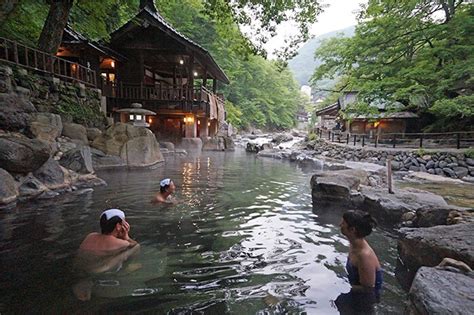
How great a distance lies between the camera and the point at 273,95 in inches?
2125

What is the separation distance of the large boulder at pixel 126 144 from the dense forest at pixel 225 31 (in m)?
4.59

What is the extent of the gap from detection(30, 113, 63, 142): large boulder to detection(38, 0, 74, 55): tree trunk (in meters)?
4.32

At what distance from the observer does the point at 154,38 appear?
65.8 ft

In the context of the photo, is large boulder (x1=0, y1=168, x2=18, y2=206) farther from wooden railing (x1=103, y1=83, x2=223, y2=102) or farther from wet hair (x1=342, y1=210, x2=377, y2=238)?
wooden railing (x1=103, y1=83, x2=223, y2=102)

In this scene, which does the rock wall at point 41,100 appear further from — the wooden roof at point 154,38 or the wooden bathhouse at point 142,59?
the wooden roof at point 154,38

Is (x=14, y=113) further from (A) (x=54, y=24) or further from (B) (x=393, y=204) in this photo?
(B) (x=393, y=204)

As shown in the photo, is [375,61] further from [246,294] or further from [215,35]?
[246,294]

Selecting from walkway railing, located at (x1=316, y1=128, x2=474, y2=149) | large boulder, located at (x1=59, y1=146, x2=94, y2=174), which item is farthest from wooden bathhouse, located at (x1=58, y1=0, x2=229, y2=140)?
walkway railing, located at (x1=316, y1=128, x2=474, y2=149)

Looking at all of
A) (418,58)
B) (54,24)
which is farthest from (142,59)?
(418,58)

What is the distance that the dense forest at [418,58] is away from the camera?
54.9 feet

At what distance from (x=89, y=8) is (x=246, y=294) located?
16114 millimetres

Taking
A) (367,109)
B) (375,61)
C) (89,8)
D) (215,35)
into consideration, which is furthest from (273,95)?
(89,8)

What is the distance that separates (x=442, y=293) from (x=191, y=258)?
326 cm

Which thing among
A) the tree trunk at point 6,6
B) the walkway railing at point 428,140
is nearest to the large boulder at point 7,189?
the tree trunk at point 6,6
